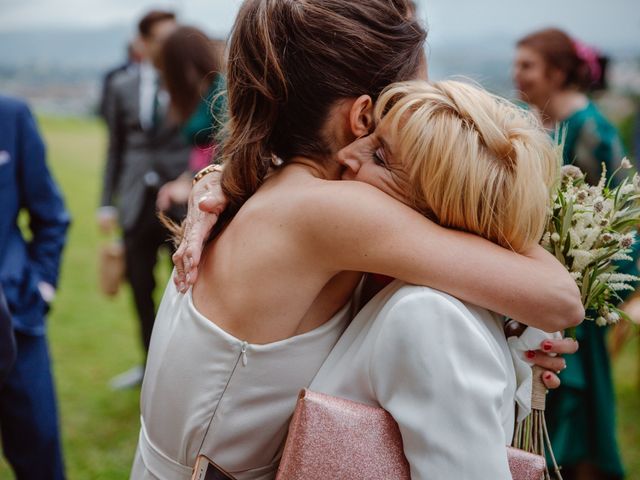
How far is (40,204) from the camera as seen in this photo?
2.70 m

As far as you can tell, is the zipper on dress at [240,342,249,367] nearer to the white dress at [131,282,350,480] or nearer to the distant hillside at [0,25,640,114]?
the white dress at [131,282,350,480]

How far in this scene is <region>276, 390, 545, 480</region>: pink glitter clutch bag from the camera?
1314 millimetres

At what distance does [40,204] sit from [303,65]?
1.65 meters

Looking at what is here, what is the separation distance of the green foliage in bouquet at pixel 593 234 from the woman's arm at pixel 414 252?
0.19 metres

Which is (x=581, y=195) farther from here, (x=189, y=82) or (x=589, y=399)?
(x=189, y=82)

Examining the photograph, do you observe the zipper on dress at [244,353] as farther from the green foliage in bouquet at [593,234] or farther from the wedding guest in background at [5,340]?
the wedding guest in background at [5,340]

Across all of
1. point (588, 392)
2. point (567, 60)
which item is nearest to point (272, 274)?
point (588, 392)

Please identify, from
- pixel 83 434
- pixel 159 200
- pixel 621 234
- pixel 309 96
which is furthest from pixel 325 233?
pixel 83 434

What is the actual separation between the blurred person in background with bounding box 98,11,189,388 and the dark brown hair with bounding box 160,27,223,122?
0.12 m

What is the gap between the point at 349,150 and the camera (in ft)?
4.91

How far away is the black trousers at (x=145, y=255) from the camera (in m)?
4.54

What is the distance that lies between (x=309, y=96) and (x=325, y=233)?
0.33 m

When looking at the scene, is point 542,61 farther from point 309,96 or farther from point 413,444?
point 413,444

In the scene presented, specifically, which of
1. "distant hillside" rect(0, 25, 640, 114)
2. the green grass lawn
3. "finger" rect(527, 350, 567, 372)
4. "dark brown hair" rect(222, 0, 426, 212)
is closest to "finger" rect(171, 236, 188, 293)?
"dark brown hair" rect(222, 0, 426, 212)
